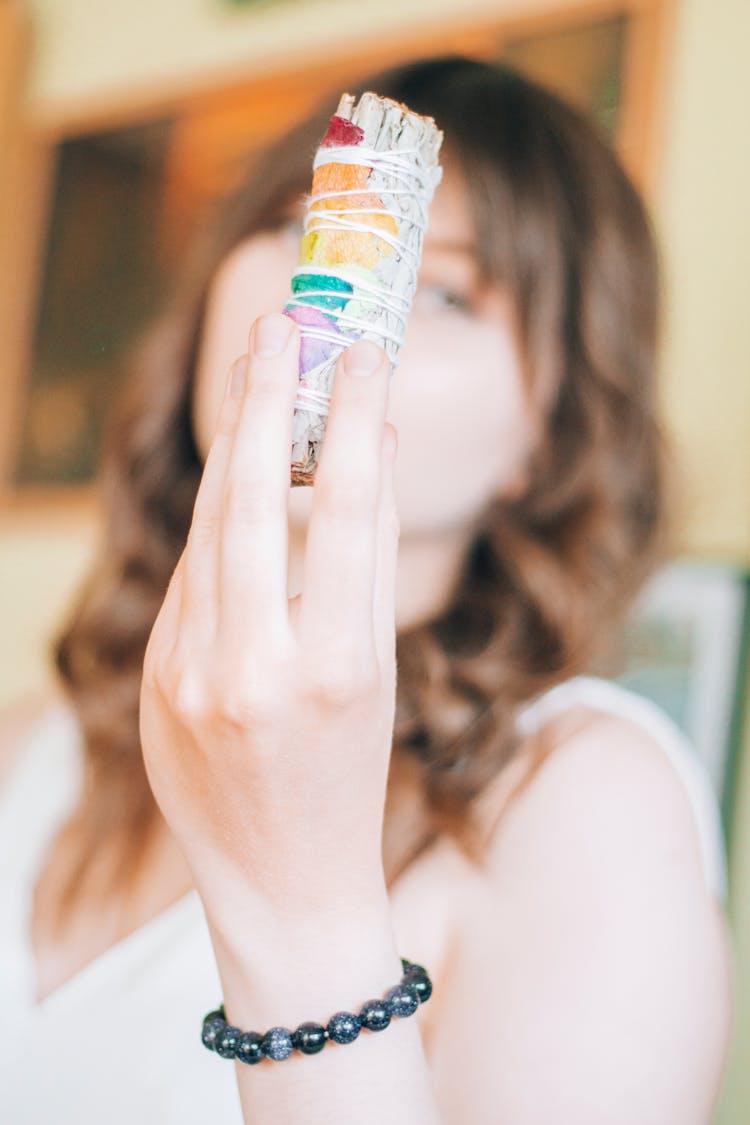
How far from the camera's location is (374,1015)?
30 centimetres

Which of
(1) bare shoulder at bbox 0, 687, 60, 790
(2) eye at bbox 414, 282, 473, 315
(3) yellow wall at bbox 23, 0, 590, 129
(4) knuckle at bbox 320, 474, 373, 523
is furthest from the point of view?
(3) yellow wall at bbox 23, 0, 590, 129

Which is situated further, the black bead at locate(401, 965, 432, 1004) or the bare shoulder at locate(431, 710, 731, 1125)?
the bare shoulder at locate(431, 710, 731, 1125)


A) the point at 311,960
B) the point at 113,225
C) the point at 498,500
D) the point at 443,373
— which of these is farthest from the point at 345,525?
the point at 113,225

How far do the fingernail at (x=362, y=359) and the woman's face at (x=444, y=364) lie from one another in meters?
0.23

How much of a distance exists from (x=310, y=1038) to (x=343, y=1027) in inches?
0.4

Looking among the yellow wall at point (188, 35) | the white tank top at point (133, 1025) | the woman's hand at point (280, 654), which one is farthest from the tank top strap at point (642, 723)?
the yellow wall at point (188, 35)

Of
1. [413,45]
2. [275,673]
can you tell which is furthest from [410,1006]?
[413,45]

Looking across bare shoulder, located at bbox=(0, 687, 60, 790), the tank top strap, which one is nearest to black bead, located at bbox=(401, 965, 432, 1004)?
the tank top strap

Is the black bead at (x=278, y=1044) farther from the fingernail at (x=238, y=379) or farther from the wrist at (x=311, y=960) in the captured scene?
the fingernail at (x=238, y=379)

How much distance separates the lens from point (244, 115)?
1229 millimetres

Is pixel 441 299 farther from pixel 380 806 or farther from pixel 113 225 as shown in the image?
pixel 113 225

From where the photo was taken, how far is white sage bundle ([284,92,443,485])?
29 centimetres

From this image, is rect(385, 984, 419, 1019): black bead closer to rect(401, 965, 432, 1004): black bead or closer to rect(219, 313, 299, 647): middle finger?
rect(401, 965, 432, 1004): black bead

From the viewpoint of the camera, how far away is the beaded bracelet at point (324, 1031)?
0.29 m
